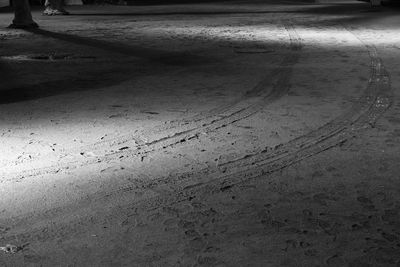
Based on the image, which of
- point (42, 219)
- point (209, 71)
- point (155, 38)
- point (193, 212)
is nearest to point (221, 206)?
point (193, 212)

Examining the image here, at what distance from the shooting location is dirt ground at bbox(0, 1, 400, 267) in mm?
2885

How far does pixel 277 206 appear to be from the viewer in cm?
338

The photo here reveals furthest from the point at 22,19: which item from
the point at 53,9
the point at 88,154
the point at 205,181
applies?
the point at 205,181

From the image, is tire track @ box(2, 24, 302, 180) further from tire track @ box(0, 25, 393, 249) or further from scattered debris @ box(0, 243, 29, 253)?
scattered debris @ box(0, 243, 29, 253)

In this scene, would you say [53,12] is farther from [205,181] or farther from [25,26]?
[205,181]

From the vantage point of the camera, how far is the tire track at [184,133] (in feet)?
13.8

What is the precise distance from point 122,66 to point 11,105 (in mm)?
3066

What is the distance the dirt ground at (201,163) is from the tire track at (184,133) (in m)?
0.02

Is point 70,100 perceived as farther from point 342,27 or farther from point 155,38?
point 342,27

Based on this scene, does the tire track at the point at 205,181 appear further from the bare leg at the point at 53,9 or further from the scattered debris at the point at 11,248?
the bare leg at the point at 53,9

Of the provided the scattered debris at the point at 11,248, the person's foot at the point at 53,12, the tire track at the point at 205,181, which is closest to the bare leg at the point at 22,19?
the person's foot at the point at 53,12

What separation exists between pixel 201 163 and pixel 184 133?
908 millimetres

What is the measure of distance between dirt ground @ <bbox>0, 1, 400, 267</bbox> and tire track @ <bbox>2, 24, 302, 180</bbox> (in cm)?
2

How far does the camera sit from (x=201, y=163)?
13.8ft
